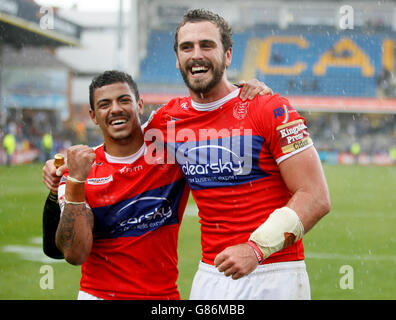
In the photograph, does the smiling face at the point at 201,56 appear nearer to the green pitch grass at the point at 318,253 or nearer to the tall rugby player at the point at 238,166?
the tall rugby player at the point at 238,166

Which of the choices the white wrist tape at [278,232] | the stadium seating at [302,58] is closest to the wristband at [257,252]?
the white wrist tape at [278,232]

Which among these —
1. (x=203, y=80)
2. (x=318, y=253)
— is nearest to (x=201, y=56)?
(x=203, y=80)

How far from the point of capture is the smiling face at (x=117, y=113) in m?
2.98

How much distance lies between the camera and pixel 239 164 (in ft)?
8.72

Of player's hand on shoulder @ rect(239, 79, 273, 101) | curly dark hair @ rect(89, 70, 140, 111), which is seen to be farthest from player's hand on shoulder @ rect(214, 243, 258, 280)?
curly dark hair @ rect(89, 70, 140, 111)

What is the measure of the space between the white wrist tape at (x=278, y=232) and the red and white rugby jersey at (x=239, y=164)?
0.27 meters

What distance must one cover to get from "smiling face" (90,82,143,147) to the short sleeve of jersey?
31.9 inches

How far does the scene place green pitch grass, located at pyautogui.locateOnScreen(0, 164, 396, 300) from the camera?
5449 mm

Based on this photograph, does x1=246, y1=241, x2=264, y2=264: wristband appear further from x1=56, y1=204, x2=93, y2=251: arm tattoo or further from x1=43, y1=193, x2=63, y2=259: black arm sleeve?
x1=43, y1=193, x2=63, y2=259: black arm sleeve

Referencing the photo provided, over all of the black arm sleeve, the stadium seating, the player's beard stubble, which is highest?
the stadium seating

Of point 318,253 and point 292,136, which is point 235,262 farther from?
point 318,253

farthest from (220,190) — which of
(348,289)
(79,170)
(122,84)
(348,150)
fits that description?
(348,150)

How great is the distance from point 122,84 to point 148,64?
102 ft
